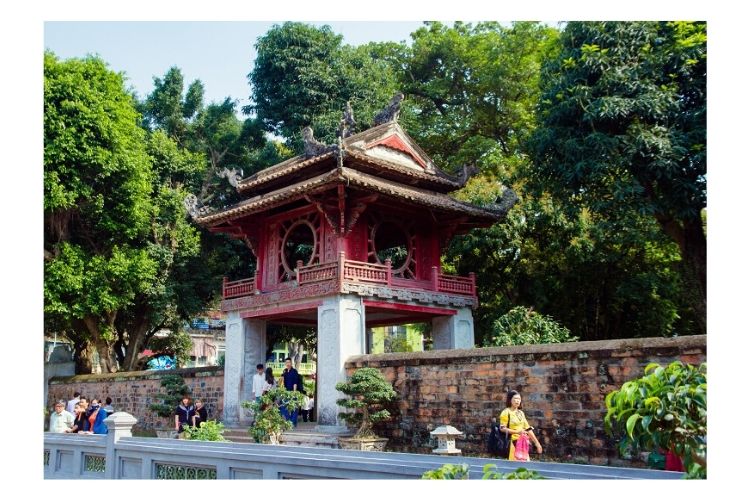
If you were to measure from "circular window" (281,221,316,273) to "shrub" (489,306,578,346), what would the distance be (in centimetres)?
445

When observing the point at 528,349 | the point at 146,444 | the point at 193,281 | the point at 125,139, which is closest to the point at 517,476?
the point at 146,444

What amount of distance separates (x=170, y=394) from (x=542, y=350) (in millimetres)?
10390

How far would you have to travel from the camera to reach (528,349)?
10289 millimetres

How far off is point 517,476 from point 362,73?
20.9 meters

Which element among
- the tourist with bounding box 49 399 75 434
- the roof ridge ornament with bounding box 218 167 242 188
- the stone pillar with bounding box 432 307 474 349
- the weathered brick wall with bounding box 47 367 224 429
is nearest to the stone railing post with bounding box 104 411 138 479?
the tourist with bounding box 49 399 75 434

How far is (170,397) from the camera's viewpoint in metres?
17.0

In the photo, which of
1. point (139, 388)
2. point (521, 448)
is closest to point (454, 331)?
point (521, 448)

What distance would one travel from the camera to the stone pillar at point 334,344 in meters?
13.1

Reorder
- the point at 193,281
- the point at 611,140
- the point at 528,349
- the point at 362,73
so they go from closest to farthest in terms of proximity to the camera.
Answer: the point at 528,349 < the point at 611,140 < the point at 193,281 < the point at 362,73

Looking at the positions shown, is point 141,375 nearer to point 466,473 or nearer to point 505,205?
point 505,205

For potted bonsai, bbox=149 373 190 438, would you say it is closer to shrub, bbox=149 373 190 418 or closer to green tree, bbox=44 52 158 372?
shrub, bbox=149 373 190 418

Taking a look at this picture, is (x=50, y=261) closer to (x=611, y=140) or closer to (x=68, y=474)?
(x=68, y=474)

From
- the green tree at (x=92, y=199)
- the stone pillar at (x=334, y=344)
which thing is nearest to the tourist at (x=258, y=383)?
the stone pillar at (x=334, y=344)

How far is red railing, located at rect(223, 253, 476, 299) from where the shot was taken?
1363cm
